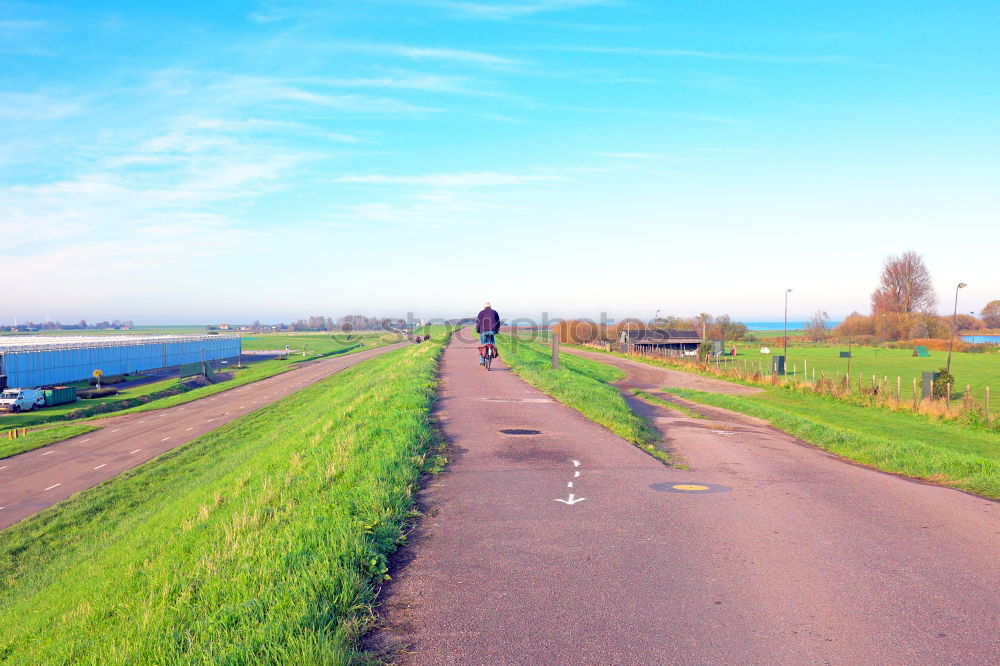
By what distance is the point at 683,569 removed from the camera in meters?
5.60

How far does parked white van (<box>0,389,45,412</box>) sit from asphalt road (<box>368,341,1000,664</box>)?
54.6 meters

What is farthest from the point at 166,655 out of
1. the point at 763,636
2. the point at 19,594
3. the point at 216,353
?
the point at 216,353

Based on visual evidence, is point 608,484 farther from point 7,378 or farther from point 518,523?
point 7,378

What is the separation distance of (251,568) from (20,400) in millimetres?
57071

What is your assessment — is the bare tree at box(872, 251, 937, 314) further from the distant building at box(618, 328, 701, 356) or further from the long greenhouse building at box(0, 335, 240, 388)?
the long greenhouse building at box(0, 335, 240, 388)

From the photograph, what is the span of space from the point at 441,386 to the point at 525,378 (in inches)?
162

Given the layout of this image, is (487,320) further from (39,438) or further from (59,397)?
(59,397)

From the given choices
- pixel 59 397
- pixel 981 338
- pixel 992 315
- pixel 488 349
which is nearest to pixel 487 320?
pixel 488 349

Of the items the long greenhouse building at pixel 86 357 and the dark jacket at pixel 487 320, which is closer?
the dark jacket at pixel 487 320

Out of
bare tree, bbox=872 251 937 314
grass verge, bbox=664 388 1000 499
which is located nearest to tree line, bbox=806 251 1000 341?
bare tree, bbox=872 251 937 314

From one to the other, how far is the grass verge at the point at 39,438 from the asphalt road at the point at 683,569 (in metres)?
33.3

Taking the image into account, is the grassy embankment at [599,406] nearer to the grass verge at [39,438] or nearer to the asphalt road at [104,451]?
the asphalt road at [104,451]

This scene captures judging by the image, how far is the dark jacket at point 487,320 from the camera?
2214 cm

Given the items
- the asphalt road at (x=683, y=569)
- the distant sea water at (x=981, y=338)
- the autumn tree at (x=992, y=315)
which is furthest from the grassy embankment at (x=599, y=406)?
the autumn tree at (x=992, y=315)
